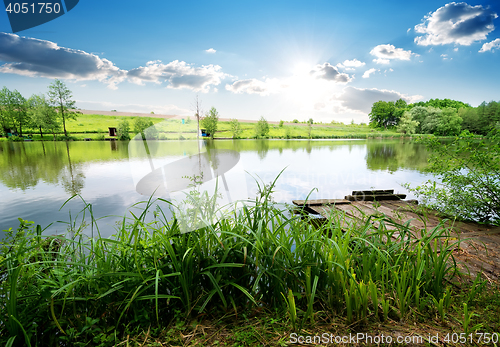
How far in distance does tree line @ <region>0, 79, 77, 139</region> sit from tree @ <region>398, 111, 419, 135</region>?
113 feet

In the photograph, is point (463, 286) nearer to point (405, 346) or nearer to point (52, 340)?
point (405, 346)

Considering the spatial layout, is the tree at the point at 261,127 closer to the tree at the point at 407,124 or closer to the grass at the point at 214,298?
the tree at the point at 407,124

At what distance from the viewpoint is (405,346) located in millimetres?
1089

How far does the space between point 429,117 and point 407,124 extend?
2.04 metres

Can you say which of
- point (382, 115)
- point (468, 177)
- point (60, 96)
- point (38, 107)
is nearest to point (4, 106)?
point (38, 107)

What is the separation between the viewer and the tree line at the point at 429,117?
15.8 metres

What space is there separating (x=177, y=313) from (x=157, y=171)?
265cm

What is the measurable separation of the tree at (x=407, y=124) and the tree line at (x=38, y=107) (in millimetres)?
34416

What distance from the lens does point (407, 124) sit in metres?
26.3

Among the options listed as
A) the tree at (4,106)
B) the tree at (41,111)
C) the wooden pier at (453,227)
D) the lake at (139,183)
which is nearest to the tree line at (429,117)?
the lake at (139,183)

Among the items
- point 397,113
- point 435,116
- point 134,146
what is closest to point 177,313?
point 134,146

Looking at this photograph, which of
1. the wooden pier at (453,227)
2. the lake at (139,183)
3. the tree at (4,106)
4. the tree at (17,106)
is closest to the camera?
the wooden pier at (453,227)

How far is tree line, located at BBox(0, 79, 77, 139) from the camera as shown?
2045 centimetres

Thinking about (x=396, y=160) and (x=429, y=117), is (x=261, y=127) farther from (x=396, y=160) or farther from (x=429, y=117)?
(x=429, y=117)
